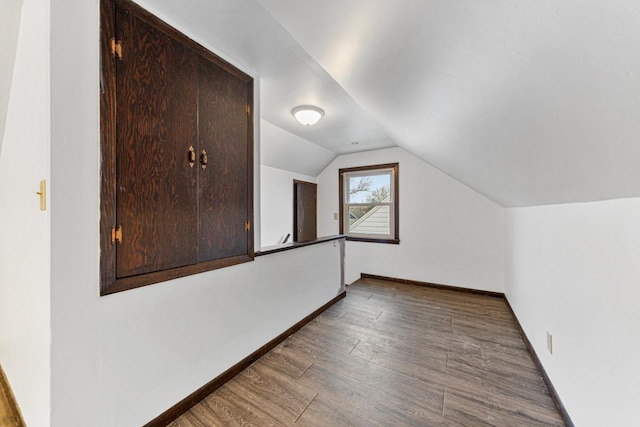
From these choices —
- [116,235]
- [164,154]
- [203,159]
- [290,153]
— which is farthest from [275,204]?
[116,235]

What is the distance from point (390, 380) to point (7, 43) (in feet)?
10.6

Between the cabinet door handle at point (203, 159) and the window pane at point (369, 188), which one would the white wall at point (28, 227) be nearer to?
the cabinet door handle at point (203, 159)

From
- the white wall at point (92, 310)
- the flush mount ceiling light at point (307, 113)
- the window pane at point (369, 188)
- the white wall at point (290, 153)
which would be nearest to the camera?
the white wall at point (92, 310)

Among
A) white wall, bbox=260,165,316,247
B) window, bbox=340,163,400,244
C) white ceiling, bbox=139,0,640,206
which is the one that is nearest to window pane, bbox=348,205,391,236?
window, bbox=340,163,400,244

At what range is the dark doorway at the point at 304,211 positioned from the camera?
470 centimetres

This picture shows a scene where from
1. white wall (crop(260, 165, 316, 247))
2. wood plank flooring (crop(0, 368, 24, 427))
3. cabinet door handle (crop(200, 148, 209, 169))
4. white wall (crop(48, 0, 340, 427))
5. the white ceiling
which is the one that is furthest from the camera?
white wall (crop(260, 165, 316, 247))

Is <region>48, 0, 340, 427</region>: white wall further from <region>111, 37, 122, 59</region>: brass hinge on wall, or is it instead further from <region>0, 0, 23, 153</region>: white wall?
<region>0, 0, 23, 153</region>: white wall

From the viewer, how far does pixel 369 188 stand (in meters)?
4.67

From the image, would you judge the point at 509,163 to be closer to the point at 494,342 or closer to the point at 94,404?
the point at 494,342

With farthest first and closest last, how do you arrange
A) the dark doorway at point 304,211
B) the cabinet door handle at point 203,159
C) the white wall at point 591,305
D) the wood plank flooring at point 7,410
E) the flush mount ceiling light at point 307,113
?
the dark doorway at point 304,211 → the flush mount ceiling light at point 307,113 → the cabinet door handle at point 203,159 → the wood plank flooring at point 7,410 → the white wall at point 591,305

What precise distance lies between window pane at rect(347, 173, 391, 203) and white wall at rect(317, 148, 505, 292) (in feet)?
0.90

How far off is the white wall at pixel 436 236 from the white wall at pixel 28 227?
405cm

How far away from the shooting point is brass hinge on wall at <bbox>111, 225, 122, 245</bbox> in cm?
122

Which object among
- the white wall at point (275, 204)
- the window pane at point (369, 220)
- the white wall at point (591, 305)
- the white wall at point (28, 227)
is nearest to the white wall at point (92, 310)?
the white wall at point (28, 227)
